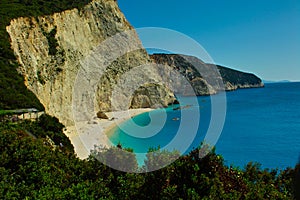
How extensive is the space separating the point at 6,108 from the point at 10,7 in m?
17.6

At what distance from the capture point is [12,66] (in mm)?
26328

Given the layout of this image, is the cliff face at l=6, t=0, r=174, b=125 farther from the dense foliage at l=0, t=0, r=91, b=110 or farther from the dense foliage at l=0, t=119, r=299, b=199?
the dense foliage at l=0, t=119, r=299, b=199

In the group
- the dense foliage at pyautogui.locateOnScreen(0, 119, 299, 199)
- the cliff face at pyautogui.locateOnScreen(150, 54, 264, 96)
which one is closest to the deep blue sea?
the dense foliage at pyautogui.locateOnScreen(0, 119, 299, 199)

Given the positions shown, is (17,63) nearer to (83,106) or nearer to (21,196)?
(83,106)

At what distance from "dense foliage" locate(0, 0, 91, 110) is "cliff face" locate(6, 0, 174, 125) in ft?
2.69

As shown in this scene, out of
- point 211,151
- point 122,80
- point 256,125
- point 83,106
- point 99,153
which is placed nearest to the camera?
point 211,151

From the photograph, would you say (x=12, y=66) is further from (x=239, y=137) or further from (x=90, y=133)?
(x=239, y=137)

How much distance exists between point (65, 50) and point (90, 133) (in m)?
11.0

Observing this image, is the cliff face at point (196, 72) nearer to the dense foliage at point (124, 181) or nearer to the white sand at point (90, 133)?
the white sand at point (90, 133)

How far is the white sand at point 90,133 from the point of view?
84.5ft

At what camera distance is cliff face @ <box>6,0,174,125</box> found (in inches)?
1143

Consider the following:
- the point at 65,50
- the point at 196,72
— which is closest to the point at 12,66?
the point at 65,50

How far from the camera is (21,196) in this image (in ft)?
21.3

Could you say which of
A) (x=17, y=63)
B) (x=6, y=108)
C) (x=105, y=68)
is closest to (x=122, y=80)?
(x=105, y=68)
